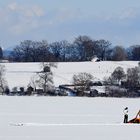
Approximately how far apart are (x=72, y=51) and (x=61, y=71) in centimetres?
2750

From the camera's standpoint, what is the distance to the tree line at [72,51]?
95125 mm

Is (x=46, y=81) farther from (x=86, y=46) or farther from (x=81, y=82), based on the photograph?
(x=86, y=46)

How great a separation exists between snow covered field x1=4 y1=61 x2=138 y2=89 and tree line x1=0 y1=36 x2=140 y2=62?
14.8 m

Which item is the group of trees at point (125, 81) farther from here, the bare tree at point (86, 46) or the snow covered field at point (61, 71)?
the bare tree at point (86, 46)

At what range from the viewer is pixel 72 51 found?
100 meters

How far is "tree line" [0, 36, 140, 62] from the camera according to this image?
95.1 meters

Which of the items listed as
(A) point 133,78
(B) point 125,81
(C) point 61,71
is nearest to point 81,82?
(B) point 125,81

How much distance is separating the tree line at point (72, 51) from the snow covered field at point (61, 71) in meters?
14.8

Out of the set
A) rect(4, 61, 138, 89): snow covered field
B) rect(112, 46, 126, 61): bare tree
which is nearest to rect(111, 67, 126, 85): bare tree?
rect(4, 61, 138, 89): snow covered field
